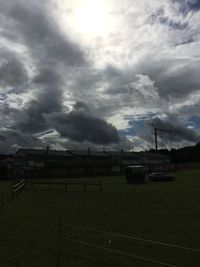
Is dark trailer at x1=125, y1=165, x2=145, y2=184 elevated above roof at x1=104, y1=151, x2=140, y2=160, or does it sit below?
below

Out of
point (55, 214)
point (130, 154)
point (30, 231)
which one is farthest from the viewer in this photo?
point (130, 154)

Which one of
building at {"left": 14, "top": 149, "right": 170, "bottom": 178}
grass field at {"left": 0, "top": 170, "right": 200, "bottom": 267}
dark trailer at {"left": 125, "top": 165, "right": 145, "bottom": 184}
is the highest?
Result: building at {"left": 14, "top": 149, "right": 170, "bottom": 178}

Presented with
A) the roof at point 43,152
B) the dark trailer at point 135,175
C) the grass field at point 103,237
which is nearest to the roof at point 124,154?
the roof at point 43,152

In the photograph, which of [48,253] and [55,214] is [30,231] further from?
[55,214]

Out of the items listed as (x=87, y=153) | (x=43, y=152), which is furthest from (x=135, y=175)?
(x=87, y=153)

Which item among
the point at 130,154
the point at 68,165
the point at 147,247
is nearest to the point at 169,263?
the point at 147,247

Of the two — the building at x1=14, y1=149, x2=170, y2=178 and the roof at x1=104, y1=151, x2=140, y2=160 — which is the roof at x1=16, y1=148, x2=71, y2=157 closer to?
the building at x1=14, y1=149, x2=170, y2=178

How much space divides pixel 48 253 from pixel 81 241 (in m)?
2.11

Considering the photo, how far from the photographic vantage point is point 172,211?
2389 centimetres

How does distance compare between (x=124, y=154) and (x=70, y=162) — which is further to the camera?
(x=124, y=154)

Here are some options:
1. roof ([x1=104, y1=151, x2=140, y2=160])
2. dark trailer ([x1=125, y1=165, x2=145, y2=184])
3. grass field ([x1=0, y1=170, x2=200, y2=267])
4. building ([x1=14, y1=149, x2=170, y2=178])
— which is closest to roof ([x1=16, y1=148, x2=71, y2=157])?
building ([x1=14, y1=149, x2=170, y2=178])

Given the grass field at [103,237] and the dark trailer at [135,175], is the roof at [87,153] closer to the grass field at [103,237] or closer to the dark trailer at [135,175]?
the dark trailer at [135,175]

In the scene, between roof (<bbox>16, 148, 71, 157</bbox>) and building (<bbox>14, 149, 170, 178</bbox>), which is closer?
building (<bbox>14, 149, 170, 178</bbox>)

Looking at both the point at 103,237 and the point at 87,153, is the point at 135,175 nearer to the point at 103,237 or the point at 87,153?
the point at 103,237
